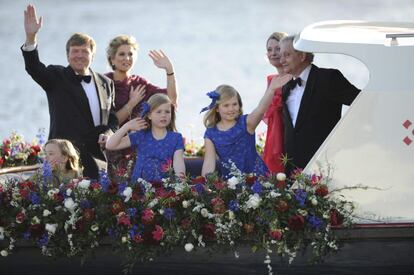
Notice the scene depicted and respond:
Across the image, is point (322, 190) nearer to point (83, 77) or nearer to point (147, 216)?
point (147, 216)

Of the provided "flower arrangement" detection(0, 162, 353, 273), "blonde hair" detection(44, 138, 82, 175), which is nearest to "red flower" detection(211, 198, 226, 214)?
"flower arrangement" detection(0, 162, 353, 273)

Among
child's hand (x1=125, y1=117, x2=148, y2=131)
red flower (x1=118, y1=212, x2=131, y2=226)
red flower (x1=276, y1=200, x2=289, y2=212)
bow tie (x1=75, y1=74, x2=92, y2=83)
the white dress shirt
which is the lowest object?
red flower (x1=118, y1=212, x2=131, y2=226)

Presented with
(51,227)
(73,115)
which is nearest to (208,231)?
(51,227)

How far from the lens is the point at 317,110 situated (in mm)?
7152

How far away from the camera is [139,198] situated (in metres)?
6.62

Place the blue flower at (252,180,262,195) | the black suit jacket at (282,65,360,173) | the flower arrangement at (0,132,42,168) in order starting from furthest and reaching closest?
the flower arrangement at (0,132,42,168) < the black suit jacket at (282,65,360,173) < the blue flower at (252,180,262,195)

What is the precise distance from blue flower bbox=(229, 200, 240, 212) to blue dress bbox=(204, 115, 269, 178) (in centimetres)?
67

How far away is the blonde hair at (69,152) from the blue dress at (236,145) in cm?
82

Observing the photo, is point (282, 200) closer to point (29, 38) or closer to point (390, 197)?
point (390, 197)

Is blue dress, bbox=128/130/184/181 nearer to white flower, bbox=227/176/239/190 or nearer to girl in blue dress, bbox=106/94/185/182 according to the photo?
girl in blue dress, bbox=106/94/185/182

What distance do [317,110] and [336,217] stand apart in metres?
0.90

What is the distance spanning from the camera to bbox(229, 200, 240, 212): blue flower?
21.2 feet

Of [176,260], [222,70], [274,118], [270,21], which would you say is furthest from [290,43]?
[270,21]

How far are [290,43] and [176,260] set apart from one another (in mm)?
1552
